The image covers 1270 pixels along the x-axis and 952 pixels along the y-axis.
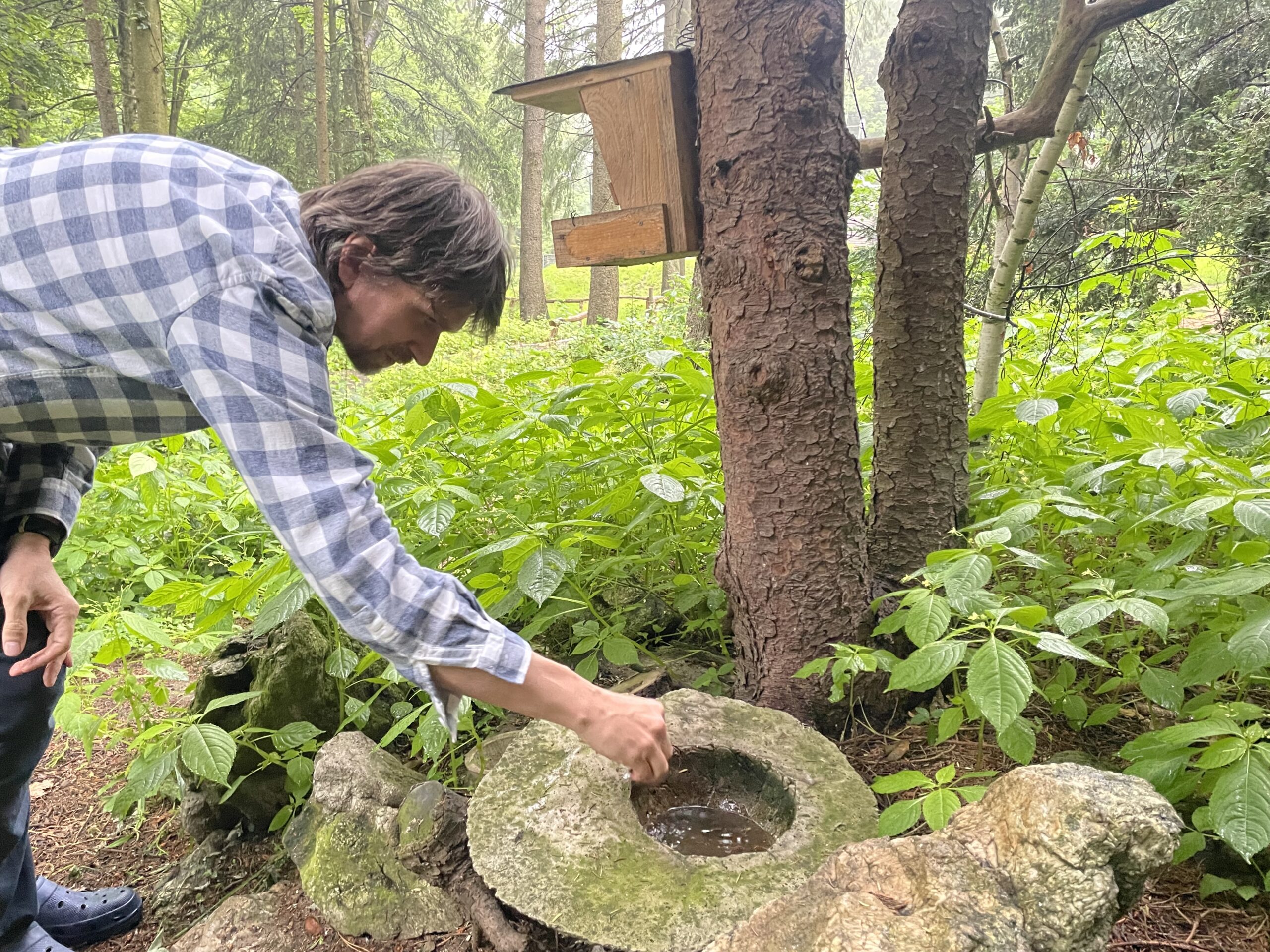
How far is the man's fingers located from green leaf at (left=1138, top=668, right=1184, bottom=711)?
7.63 feet

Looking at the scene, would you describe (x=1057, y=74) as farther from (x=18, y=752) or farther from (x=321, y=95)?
(x=321, y=95)

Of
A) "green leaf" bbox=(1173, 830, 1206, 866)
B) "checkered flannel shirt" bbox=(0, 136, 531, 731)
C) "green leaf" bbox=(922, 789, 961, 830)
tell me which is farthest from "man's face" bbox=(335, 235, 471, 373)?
"green leaf" bbox=(1173, 830, 1206, 866)

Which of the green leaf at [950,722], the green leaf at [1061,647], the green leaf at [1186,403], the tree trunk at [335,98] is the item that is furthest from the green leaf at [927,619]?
the tree trunk at [335,98]

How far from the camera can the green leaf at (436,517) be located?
5.81ft

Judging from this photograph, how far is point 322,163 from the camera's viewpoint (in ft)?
30.4

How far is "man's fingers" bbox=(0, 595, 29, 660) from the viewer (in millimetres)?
1554

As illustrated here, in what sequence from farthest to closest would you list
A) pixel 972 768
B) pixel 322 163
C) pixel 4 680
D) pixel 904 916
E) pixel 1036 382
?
pixel 322 163, pixel 1036 382, pixel 972 768, pixel 4 680, pixel 904 916

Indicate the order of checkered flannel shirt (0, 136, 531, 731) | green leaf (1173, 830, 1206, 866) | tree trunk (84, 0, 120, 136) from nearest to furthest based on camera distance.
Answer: checkered flannel shirt (0, 136, 531, 731) → green leaf (1173, 830, 1206, 866) → tree trunk (84, 0, 120, 136)

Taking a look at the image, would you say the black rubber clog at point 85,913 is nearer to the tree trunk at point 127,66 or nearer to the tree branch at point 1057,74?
the tree branch at point 1057,74

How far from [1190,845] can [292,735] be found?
81.5 inches

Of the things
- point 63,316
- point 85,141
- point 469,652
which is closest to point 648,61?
point 85,141

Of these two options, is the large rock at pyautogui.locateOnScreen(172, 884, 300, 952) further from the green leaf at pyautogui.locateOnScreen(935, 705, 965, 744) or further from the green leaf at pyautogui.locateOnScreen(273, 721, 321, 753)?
the green leaf at pyautogui.locateOnScreen(935, 705, 965, 744)

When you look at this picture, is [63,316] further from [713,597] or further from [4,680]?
[713,597]

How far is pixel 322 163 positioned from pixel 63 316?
371 inches
